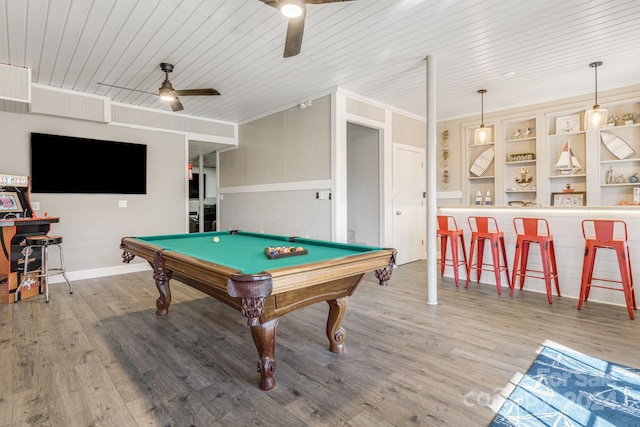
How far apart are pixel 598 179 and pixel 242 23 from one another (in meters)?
5.27

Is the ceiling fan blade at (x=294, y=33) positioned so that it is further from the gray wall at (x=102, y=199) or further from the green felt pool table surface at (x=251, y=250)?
the gray wall at (x=102, y=199)

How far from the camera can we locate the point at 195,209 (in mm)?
10938

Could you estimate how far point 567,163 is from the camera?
485 centimetres

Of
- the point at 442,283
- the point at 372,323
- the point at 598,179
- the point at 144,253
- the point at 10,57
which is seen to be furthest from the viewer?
the point at 598,179

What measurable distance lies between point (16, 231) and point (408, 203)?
5.57 meters

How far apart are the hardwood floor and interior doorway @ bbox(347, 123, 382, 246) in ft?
6.72

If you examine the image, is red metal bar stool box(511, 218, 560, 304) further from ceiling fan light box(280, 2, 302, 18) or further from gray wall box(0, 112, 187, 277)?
gray wall box(0, 112, 187, 277)

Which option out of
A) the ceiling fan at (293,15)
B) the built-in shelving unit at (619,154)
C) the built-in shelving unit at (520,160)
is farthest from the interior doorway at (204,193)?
the built-in shelving unit at (619,154)

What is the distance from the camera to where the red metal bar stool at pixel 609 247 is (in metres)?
3.09

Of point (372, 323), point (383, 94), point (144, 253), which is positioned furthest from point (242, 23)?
point (372, 323)

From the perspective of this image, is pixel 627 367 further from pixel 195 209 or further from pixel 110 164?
pixel 195 209

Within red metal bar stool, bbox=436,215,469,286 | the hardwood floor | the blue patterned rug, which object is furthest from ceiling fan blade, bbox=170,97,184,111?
the blue patterned rug

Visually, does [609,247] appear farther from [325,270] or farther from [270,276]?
[270,276]

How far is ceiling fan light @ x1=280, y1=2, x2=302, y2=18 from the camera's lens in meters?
2.10
